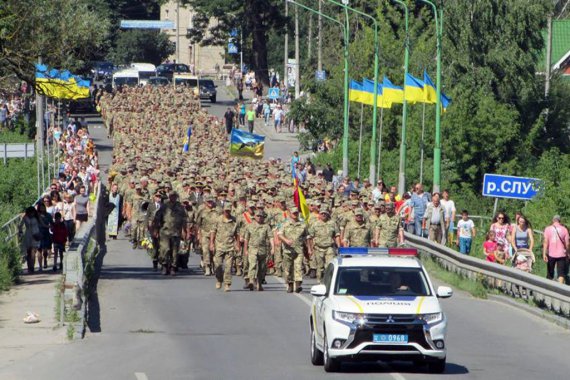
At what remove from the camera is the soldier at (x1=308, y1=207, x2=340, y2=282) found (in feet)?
90.3

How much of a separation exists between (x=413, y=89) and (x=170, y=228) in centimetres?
1763

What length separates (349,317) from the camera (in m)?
17.0

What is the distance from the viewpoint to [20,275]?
30.1m

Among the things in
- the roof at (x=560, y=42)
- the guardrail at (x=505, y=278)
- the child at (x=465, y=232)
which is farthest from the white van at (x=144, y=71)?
→ the guardrail at (x=505, y=278)

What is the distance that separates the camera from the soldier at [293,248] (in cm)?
2689

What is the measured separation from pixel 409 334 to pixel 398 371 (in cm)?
95

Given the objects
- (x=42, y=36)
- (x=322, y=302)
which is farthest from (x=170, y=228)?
(x=322, y=302)

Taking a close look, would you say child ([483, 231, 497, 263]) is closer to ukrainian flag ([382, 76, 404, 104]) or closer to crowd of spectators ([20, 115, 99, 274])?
crowd of spectators ([20, 115, 99, 274])

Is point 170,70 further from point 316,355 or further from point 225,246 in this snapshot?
point 316,355

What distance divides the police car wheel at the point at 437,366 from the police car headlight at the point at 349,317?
97cm

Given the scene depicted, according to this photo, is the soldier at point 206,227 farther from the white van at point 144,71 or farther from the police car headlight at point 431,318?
the white van at point 144,71

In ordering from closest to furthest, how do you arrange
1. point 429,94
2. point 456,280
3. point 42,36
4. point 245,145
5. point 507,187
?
1. point 456,280
2. point 42,36
3. point 507,187
4. point 429,94
5. point 245,145

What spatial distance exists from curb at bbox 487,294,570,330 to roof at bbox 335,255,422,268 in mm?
5482

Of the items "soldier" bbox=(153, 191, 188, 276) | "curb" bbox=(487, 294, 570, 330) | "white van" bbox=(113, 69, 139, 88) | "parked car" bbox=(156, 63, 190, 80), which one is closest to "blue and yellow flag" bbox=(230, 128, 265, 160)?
"soldier" bbox=(153, 191, 188, 276)
